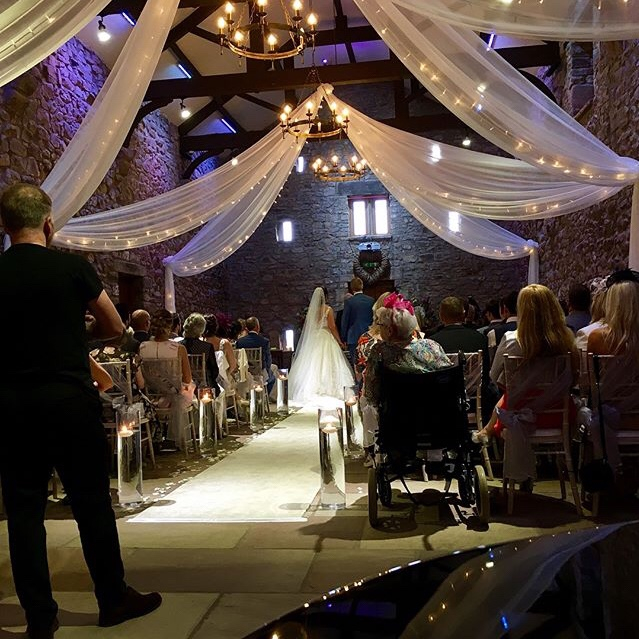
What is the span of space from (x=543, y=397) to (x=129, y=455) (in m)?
2.42

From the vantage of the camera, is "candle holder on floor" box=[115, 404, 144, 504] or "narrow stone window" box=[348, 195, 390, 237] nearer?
"candle holder on floor" box=[115, 404, 144, 504]

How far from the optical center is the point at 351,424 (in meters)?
5.55

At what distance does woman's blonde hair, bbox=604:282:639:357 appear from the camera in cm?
329

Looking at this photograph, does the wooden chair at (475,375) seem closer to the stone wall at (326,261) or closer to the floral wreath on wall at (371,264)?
the floral wreath on wall at (371,264)

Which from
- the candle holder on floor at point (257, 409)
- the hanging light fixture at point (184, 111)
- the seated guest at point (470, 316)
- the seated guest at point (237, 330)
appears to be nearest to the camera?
the seated guest at point (470, 316)

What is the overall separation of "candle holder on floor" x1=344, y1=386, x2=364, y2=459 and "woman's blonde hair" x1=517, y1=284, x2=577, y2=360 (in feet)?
6.99

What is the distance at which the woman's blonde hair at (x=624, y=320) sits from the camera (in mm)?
3287

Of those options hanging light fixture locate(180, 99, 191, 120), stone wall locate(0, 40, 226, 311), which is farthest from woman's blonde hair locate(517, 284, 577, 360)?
hanging light fixture locate(180, 99, 191, 120)

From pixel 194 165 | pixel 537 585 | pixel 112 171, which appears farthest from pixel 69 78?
pixel 537 585

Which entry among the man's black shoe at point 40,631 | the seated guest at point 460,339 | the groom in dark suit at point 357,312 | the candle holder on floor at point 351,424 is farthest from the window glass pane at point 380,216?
the man's black shoe at point 40,631

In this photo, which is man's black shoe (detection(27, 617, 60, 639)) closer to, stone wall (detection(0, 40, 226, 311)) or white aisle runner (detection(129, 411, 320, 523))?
white aisle runner (detection(129, 411, 320, 523))

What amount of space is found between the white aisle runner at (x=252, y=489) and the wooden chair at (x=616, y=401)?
1678mm

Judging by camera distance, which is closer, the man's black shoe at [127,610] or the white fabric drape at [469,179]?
the man's black shoe at [127,610]

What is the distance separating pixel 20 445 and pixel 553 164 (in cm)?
369
